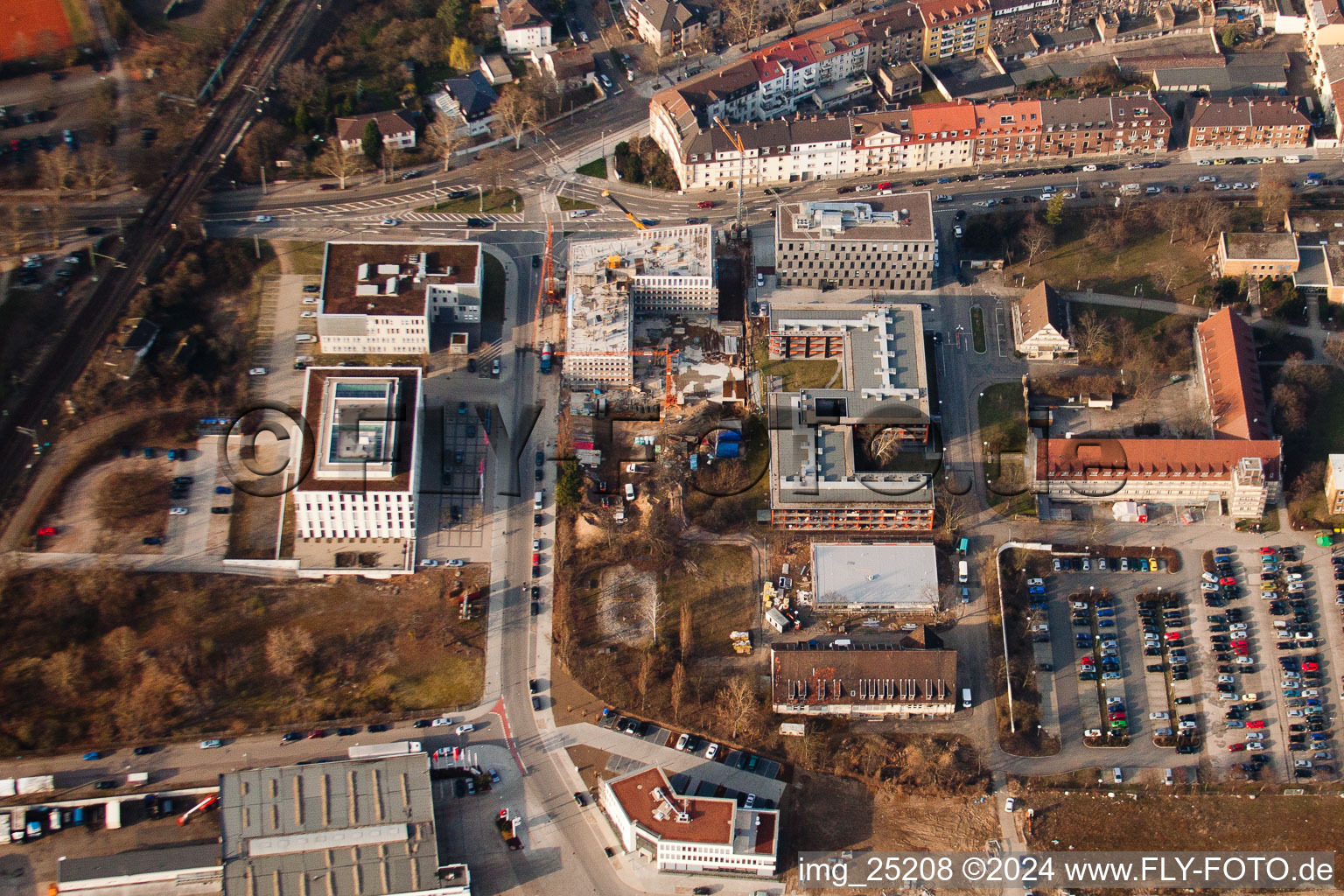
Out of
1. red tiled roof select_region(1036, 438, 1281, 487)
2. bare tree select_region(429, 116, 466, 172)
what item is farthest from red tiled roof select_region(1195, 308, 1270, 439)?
bare tree select_region(429, 116, 466, 172)

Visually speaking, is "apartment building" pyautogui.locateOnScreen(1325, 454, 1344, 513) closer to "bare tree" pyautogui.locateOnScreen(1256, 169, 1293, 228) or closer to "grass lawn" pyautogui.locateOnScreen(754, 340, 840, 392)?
"bare tree" pyautogui.locateOnScreen(1256, 169, 1293, 228)

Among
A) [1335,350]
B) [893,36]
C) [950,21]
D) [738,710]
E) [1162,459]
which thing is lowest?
[738,710]

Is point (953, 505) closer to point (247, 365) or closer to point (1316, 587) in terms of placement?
point (1316, 587)

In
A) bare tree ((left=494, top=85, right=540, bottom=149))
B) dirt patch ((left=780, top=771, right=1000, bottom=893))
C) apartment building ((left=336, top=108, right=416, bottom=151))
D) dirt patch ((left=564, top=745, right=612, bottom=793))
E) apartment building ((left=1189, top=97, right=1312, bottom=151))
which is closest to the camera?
dirt patch ((left=780, top=771, right=1000, bottom=893))

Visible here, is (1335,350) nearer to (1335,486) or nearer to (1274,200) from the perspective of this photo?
(1335,486)

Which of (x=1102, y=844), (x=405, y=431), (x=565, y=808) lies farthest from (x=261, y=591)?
(x=1102, y=844)

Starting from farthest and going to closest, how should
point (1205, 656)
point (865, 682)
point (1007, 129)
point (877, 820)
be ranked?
point (1007, 129) → point (1205, 656) → point (865, 682) → point (877, 820)

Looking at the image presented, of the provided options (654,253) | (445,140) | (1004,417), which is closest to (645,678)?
(1004,417)
